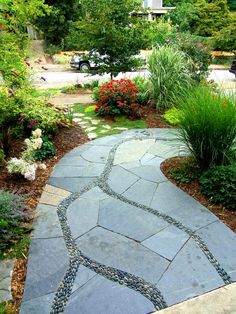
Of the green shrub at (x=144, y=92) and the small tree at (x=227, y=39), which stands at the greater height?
the small tree at (x=227, y=39)

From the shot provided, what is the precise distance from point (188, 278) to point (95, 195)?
149 centimetres

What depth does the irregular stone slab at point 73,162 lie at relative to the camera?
432cm

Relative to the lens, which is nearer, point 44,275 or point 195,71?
point 44,275

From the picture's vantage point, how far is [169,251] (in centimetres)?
264

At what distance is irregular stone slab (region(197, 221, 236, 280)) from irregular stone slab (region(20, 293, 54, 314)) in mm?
1379

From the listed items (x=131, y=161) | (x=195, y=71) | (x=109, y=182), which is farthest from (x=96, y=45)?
(x=109, y=182)

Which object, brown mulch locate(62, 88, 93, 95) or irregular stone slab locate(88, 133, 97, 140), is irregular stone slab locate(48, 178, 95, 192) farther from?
brown mulch locate(62, 88, 93, 95)

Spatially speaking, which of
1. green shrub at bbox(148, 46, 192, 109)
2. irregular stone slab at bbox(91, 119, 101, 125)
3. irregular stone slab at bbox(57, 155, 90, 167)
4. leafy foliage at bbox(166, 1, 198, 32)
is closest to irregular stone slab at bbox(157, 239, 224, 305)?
irregular stone slab at bbox(57, 155, 90, 167)

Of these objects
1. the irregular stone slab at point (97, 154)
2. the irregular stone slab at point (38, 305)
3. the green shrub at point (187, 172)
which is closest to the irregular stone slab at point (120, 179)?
the irregular stone slab at point (97, 154)

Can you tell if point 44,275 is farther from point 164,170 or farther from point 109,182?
point 164,170

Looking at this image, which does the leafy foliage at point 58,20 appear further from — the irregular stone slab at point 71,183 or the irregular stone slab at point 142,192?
the irregular stone slab at point 142,192

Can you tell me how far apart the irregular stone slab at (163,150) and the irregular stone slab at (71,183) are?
1.17 meters

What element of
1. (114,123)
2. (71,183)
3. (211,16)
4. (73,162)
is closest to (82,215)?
(71,183)

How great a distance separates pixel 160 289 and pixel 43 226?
4.21 feet
